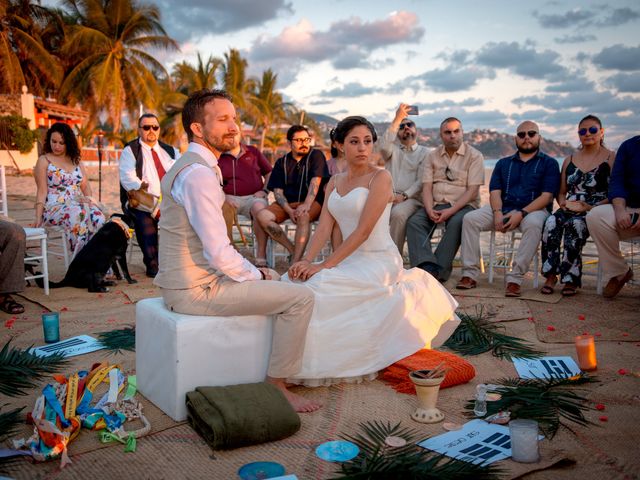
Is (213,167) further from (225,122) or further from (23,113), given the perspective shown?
(23,113)

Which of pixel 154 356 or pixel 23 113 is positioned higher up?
pixel 23 113

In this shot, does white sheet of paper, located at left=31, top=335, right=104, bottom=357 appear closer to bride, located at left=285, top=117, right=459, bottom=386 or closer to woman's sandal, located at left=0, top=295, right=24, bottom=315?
woman's sandal, located at left=0, top=295, right=24, bottom=315

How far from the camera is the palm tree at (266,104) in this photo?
41362mm

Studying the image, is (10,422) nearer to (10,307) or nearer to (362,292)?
(362,292)

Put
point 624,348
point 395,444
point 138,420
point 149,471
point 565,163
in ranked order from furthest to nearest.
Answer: point 565,163 → point 624,348 → point 138,420 → point 395,444 → point 149,471

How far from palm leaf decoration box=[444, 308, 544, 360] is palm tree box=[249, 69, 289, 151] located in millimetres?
36410

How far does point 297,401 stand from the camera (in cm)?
339

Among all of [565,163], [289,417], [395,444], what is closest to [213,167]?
[289,417]

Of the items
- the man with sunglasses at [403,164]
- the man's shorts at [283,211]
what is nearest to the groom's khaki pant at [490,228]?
the man with sunglasses at [403,164]

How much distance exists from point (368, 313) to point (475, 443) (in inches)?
46.8

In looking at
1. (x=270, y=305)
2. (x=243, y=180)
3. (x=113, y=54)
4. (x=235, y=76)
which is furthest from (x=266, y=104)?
(x=270, y=305)

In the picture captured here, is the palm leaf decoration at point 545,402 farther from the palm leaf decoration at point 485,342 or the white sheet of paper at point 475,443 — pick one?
the palm leaf decoration at point 485,342

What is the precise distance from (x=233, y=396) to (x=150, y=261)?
4.62 m

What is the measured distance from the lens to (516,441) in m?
2.69
